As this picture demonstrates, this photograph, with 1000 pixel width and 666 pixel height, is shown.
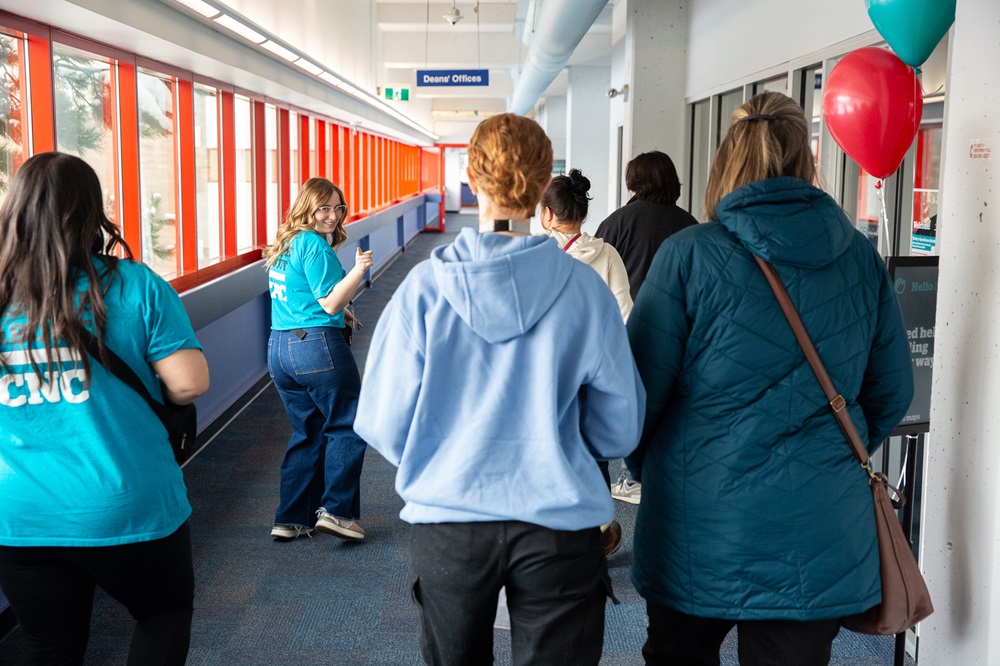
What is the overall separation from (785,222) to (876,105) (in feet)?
4.54

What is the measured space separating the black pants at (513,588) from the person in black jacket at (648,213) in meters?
2.62

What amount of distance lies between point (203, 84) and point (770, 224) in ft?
20.4

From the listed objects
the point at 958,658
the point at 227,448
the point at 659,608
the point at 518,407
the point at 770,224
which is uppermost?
the point at 770,224

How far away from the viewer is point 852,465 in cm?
193

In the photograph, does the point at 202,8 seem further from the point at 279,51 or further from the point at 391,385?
the point at 391,385

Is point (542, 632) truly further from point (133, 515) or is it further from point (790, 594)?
point (133, 515)

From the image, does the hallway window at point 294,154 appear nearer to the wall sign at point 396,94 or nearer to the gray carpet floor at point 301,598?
the wall sign at point 396,94

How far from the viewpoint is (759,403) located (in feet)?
6.15

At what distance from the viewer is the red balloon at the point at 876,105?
3020 millimetres

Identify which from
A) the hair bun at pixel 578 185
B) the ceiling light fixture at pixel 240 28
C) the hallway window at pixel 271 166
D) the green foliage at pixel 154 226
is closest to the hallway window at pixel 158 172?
the green foliage at pixel 154 226

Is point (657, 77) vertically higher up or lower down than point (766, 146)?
higher up

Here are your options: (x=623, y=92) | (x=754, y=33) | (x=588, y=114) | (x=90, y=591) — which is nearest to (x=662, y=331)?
(x=90, y=591)

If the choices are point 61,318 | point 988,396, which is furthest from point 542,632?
point 988,396

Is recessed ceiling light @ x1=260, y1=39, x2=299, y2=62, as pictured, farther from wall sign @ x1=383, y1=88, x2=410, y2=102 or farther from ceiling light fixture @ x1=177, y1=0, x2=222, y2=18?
wall sign @ x1=383, y1=88, x2=410, y2=102
